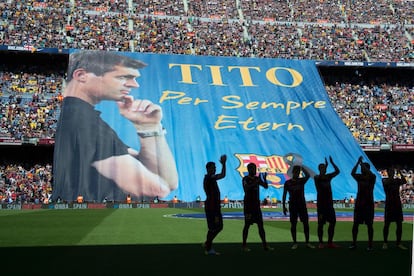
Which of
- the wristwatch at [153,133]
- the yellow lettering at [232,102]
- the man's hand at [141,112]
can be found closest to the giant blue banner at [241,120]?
the yellow lettering at [232,102]

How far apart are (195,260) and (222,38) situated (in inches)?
1731

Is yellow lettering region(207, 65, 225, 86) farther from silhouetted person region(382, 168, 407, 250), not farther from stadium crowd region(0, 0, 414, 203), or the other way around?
silhouetted person region(382, 168, 407, 250)

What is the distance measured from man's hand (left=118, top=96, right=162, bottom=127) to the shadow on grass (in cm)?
2856

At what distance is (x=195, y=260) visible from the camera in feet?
33.4

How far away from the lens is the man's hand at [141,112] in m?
40.9

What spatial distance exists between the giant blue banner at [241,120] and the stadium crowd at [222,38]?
3.27 metres

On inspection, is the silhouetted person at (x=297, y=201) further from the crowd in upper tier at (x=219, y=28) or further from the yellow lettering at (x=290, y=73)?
the crowd in upper tier at (x=219, y=28)

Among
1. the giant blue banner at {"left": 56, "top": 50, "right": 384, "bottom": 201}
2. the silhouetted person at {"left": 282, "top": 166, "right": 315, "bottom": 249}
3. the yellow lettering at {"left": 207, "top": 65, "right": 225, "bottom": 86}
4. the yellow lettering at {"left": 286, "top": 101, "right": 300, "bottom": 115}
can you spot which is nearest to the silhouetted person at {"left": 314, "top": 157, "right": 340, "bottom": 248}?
the silhouetted person at {"left": 282, "top": 166, "right": 315, "bottom": 249}

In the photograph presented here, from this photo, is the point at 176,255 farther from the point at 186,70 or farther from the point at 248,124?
the point at 186,70

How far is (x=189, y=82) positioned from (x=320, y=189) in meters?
34.1

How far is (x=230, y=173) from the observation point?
125ft

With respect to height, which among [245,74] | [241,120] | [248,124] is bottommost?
[248,124]

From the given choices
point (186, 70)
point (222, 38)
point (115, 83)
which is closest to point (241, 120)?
point (186, 70)

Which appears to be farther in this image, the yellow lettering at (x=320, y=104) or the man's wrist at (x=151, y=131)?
the yellow lettering at (x=320, y=104)
